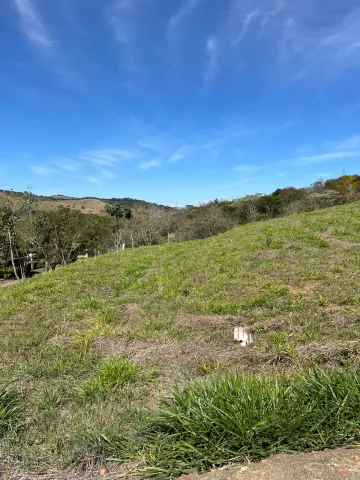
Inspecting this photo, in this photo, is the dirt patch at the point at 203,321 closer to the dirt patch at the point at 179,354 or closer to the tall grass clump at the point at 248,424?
the dirt patch at the point at 179,354

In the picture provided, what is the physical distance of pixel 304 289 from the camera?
5609mm

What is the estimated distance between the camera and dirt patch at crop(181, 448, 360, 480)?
1.83 metres

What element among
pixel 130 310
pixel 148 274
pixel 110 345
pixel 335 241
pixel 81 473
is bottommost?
pixel 81 473

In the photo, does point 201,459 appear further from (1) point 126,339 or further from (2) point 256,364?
(1) point 126,339

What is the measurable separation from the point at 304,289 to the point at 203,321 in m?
1.90

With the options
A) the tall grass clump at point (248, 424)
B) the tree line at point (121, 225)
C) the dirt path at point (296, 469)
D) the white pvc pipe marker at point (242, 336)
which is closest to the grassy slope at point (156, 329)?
the white pvc pipe marker at point (242, 336)

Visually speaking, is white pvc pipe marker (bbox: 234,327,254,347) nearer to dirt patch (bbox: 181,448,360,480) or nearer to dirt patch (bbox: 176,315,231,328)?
dirt patch (bbox: 176,315,231,328)

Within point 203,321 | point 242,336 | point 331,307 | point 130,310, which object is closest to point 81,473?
point 242,336

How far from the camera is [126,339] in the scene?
459 cm

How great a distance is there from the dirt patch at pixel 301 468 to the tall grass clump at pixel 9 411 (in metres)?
1.52

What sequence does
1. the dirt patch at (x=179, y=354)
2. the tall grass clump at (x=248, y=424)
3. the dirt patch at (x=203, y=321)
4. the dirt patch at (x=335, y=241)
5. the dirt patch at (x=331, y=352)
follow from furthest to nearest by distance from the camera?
the dirt patch at (x=335, y=241) → the dirt patch at (x=203, y=321) → the dirt patch at (x=179, y=354) → the dirt patch at (x=331, y=352) → the tall grass clump at (x=248, y=424)

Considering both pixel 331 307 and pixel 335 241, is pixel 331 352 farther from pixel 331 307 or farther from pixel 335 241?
pixel 335 241

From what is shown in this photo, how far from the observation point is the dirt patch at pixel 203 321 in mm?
4872

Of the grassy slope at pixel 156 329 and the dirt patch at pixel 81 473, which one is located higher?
the grassy slope at pixel 156 329
